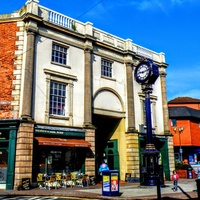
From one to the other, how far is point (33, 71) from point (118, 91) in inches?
313

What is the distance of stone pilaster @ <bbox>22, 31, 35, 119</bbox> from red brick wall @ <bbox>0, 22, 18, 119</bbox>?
102 cm

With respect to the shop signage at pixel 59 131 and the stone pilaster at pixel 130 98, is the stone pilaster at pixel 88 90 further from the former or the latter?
the stone pilaster at pixel 130 98

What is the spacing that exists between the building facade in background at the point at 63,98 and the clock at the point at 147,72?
4.10 m

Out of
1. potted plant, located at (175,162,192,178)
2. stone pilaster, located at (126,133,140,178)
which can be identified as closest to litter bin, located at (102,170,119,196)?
stone pilaster, located at (126,133,140,178)

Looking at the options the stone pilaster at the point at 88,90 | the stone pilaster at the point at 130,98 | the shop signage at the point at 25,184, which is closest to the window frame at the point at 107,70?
the stone pilaster at the point at 130,98

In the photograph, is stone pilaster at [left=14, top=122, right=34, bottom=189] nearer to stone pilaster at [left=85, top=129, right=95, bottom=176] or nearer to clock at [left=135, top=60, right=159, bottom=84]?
stone pilaster at [left=85, top=129, right=95, bottom=176]

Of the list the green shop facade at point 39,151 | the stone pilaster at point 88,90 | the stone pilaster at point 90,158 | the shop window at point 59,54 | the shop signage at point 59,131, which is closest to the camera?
the green shop facade at point 39,151

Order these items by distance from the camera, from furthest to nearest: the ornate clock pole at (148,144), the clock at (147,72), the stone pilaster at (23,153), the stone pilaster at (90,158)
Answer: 1. the stone pilaster at (90,158)
2. the clock at (147,72)
3. the ornate clock pole at (148,144)
4. the stone pilaster at (23,153)

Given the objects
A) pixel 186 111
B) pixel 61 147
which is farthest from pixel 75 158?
pixel 186 111

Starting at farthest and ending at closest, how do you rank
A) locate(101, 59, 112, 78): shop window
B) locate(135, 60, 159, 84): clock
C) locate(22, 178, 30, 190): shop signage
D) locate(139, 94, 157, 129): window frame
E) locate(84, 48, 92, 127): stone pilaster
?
locate(139, 94, 157, 129): window frame
locate(101, 59, 112, 78): shop window
locate(84, 48, 92, 127): stone pilaster
locate(135, 60, 159, 84): clock
locate(22, 178, 30, 190): shop signage

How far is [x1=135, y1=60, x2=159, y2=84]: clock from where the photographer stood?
1802cm

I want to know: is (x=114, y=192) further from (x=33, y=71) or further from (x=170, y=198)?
(x=33, y=71)

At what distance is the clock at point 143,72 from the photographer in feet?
59.6

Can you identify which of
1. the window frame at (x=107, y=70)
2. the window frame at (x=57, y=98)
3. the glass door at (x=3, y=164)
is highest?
the window frame at (x=107, y=70)
